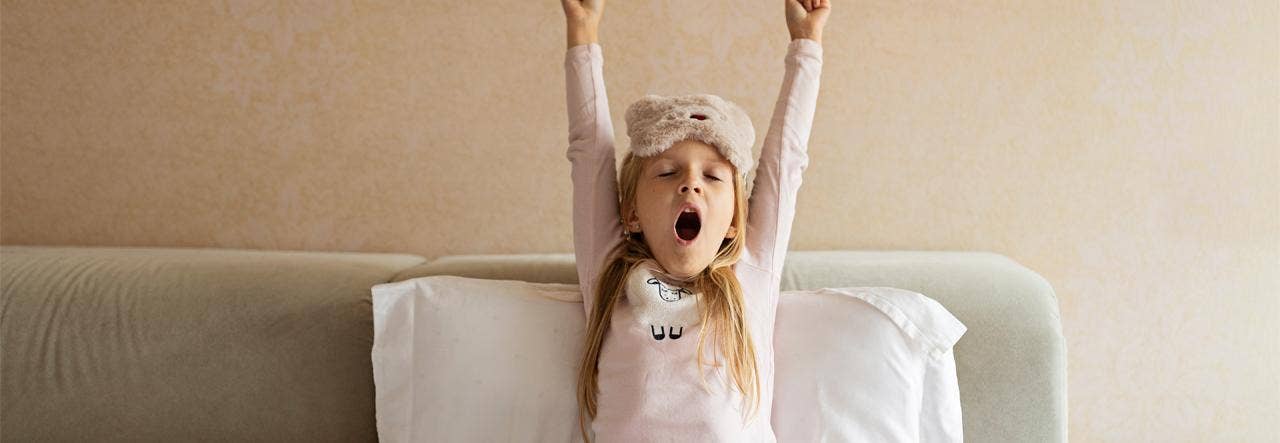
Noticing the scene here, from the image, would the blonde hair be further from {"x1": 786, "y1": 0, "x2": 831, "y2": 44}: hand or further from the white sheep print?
{"x1": 786, "y1": 0, "x2": 831, "y2": 44}: hand

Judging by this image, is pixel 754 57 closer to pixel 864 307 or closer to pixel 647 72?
pixel 647 72

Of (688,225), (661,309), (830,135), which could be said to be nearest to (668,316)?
(661,309)

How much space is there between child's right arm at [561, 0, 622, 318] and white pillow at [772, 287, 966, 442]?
0.29 meters

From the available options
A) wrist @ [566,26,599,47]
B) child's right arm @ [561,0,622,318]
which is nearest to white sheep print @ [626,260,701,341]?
child's right arm @ [561,0,622,318]

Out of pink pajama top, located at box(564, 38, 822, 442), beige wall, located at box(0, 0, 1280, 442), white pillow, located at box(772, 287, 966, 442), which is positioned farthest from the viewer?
beige wall, located at box(0, 0, 1280, 442)

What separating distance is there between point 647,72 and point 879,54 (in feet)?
1.45

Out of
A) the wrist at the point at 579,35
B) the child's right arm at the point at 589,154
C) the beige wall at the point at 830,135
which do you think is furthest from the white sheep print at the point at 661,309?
the beige wall at the point at 830,135

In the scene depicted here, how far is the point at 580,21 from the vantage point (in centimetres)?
135

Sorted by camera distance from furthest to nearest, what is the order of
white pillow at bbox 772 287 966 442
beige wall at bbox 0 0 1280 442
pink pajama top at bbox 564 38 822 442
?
beige wall at bbox 0 0 1280 442, white pillow at bbox 772 287 966 442, pink pajama top at bbox 564 38 822 442

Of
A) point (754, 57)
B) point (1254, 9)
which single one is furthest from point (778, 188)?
point (1254, 9)

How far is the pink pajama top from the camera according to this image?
1178mm

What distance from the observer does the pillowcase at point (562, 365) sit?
1285 mm

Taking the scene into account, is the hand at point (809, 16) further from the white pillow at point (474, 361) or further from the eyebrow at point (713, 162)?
the white pillow at point (474, 361)

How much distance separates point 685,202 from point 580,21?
362 mm
